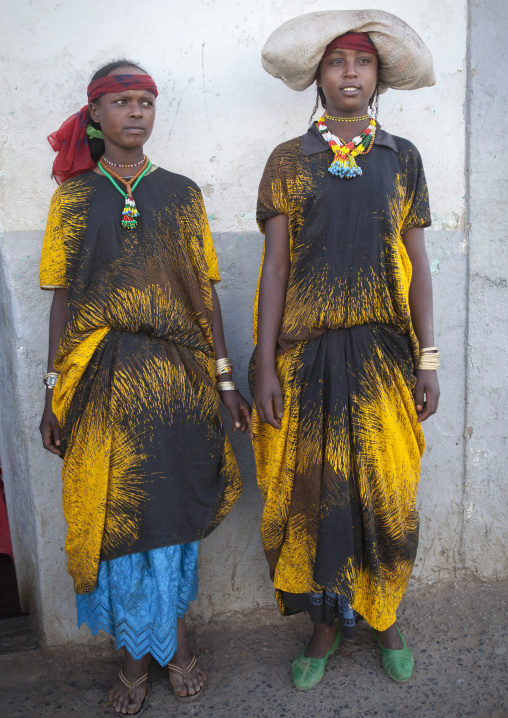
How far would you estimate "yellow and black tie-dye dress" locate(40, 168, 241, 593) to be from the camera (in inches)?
84.0

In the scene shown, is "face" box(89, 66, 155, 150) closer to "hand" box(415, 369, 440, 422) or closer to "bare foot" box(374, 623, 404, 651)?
"hand" box(415, 369, 440, 422)

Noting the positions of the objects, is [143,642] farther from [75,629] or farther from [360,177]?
[360,177]

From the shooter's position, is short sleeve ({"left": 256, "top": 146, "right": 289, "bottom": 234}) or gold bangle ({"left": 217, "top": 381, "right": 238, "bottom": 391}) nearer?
short sleeve ({"left": 256, "top": 146, "right": 289, "bottom": 234})

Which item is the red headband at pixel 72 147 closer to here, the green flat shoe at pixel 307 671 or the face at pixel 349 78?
the face at pixel 349 78

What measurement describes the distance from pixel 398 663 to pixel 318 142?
2038 mm

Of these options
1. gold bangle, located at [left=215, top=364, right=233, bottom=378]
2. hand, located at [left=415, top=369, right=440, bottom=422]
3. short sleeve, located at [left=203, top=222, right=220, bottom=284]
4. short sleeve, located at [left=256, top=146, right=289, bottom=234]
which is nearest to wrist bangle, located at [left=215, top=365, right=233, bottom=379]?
gold bangle, located at [left=215, top=364, right=233, bottom=378]

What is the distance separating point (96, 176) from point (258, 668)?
6.77 ft

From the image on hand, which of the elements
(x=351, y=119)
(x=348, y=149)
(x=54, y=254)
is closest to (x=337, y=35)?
(x=351, y=119)

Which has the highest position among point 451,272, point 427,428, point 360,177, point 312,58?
point 312,58

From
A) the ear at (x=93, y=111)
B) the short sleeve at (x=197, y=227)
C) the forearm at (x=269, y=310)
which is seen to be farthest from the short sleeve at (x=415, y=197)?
the ear at (x=93, y=111)

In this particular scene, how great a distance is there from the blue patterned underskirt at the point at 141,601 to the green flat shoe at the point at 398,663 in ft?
2.83

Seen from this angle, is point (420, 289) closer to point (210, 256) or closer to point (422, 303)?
point (422, 303)

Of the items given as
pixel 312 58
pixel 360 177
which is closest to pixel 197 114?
pixel 312 58

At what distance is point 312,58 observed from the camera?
2156 mm
